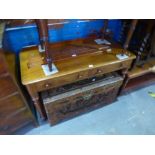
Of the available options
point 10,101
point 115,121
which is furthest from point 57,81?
point 115,121

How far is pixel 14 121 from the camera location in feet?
3.83

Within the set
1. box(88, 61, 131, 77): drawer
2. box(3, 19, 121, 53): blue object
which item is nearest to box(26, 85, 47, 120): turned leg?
box(3, 19, 121, 53): blue object

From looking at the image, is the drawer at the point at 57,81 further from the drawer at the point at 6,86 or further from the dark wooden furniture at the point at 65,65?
the drawer at the point at 6,86

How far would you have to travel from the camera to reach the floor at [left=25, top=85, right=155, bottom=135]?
141cm

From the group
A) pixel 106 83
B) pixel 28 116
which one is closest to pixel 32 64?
pixel 28 116

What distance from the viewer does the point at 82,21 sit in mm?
1291

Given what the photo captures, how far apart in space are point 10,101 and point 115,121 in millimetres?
1121

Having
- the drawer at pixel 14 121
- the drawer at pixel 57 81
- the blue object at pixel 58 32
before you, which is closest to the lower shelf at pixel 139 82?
the blue object at pixel 58 32

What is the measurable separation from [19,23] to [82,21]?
0.58 metres

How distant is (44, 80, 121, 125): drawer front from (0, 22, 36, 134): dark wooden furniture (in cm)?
21

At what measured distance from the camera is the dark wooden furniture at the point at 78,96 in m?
1.17

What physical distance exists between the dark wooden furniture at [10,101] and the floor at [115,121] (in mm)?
262

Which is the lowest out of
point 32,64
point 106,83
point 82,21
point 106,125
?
point 106,125

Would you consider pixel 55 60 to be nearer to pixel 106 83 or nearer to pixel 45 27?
pixel 45 27
